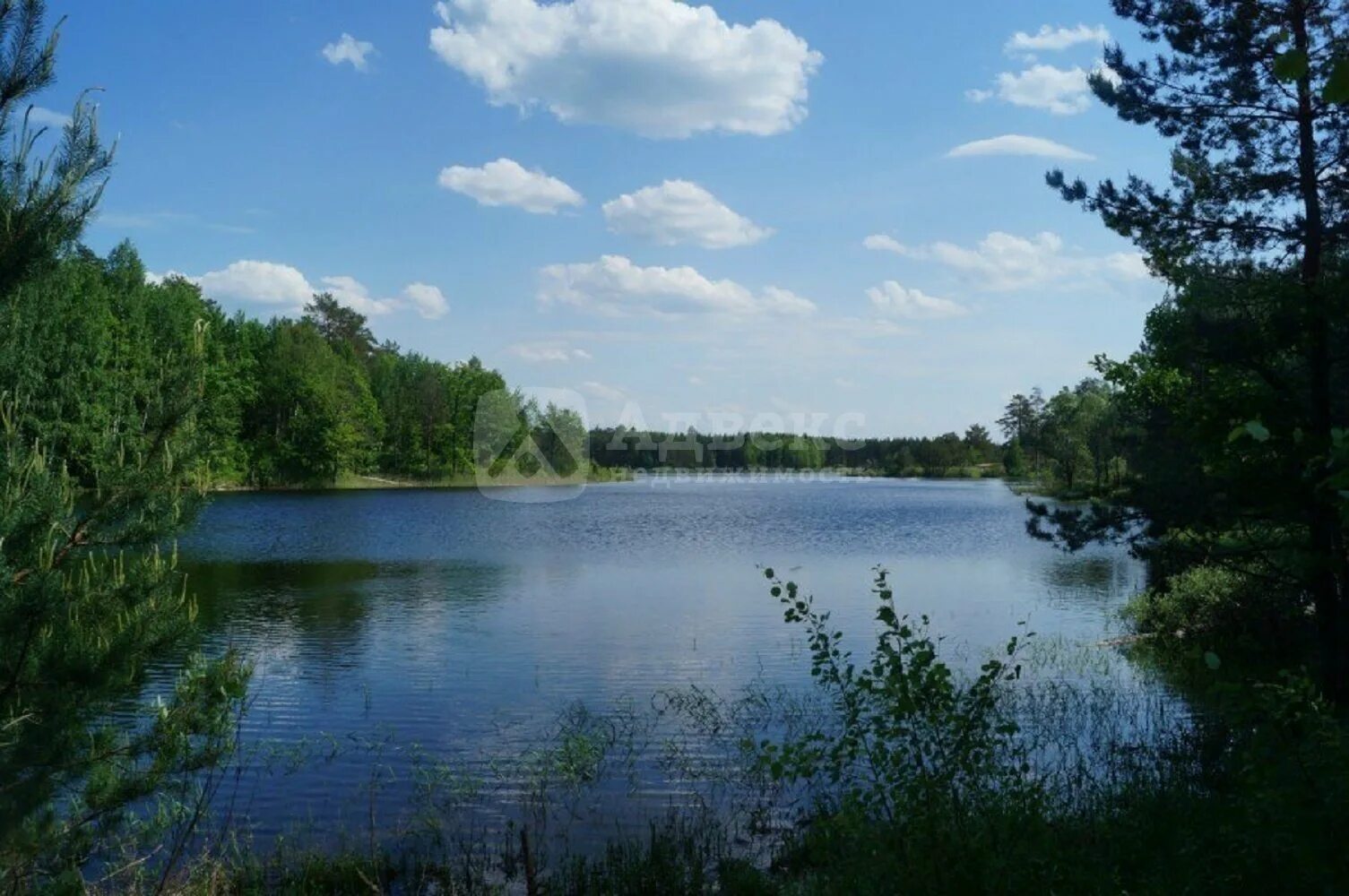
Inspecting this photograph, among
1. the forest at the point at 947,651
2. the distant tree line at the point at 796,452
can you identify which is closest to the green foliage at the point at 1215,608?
the forest at the point at 947,651

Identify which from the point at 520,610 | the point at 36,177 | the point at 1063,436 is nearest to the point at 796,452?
the point at 1063,436

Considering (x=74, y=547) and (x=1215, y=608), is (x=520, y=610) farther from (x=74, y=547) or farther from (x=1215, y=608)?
(x=74, y=547)

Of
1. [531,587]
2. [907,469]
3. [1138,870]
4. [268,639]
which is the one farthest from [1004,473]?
[1138,870]

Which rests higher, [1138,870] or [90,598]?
[90,598]

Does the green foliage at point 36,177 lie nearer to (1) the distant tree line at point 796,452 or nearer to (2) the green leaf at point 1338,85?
(2) the green leaf at point 1338,85

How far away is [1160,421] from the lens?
14.5 metres

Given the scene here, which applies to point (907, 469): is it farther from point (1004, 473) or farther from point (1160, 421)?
point (1160, 421)

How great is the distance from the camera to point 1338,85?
2.38 m

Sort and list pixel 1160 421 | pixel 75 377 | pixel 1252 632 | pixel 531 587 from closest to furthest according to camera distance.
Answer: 1. pixel 75 377
2. pixel 1160 421
3. pixel 1252 632
4. pixel 531 587

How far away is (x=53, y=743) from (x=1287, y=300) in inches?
418

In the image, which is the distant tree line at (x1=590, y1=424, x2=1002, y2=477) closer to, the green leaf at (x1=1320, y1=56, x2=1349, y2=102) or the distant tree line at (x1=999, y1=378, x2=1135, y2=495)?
the distant tree line at (x1=999, y1=378, x2=1135, y2=495)

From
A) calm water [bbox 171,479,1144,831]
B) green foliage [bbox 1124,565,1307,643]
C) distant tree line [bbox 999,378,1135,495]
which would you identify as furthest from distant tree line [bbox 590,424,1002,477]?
green foliage [bbox 1124,565,1307,643]

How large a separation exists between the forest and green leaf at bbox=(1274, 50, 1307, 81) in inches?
0.5

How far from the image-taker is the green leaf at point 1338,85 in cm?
237
